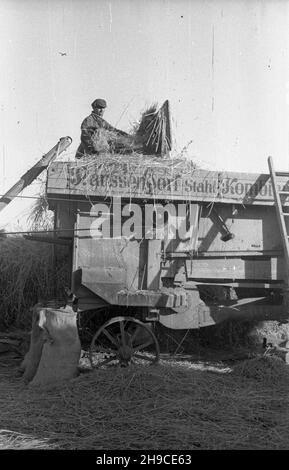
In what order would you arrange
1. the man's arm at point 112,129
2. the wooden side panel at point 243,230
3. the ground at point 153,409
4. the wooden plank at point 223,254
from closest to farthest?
the ground at point 153,409 < the wooden plank at point 223,254 < the wooden side panel at point 243,230 < the man's arm at point 112,129

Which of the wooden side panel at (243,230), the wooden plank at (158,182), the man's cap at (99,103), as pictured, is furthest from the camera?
the man's cap at (99,103)

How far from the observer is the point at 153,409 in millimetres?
4316

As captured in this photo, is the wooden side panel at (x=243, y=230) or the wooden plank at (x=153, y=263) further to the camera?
the wooden side panel at (x=243, y=230)

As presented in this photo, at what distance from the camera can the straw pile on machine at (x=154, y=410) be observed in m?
3.75

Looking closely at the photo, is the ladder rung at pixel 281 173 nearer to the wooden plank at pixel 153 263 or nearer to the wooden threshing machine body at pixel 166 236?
the wooden threshing machine body at pixel 166 236

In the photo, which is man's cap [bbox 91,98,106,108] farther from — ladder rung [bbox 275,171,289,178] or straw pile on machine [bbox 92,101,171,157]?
ladder rung [bbox 275,171,289,178]

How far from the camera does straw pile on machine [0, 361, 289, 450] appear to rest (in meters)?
3.75

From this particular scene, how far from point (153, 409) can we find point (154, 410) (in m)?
0.01

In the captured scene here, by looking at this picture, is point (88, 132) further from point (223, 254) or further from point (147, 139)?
point (223, 254)

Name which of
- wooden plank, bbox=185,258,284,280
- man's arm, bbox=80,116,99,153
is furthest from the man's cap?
wooden plank, bbox=185,258,284,280

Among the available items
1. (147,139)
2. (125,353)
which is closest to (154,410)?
(125,353)

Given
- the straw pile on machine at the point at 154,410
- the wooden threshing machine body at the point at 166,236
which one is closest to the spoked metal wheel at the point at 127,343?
the wooden threshing machine body at the point at 166,236

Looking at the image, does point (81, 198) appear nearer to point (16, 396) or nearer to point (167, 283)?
point (167, 283)
